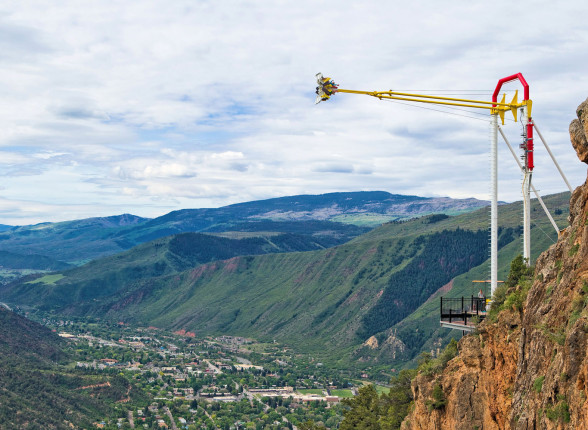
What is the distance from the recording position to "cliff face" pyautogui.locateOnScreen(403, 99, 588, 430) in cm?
2744

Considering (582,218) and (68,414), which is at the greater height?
(582,218)

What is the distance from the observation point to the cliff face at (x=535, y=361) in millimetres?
27442

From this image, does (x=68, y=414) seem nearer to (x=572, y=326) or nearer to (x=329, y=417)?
(x=329, y=417)

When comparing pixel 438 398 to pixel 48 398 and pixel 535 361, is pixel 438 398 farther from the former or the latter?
pixel 48 398

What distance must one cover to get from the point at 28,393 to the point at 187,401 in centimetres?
4922

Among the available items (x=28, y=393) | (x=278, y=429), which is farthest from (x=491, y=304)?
(x=28, y=393)

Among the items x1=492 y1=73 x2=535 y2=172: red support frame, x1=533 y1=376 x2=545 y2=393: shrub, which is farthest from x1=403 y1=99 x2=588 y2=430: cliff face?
x1=492 y1=73 x2=535 y2=172: red support frame

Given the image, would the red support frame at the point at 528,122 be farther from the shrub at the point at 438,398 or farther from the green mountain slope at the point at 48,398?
the green mountain slope at the point at 48,398

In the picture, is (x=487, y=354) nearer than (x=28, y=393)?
Yes

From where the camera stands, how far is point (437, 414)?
4409cm

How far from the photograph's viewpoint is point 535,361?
104 feet

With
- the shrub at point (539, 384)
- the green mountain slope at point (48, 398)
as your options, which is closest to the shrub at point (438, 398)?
the shrub at point (539, 384)

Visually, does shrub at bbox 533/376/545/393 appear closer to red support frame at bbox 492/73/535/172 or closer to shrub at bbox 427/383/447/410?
shrub at bbox 427/383/447/410

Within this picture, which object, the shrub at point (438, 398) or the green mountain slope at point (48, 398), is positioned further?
the green mountain slope at point (48, 398)
